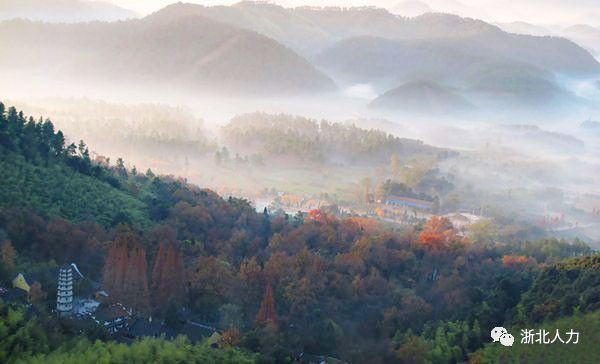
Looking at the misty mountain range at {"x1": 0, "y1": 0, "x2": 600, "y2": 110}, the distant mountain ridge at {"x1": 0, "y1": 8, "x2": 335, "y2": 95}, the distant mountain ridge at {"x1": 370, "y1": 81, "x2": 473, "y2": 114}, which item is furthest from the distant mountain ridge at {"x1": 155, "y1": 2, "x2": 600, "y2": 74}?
the distant mountain ridge at {"x1": 370, "y1": 81, "x2": 473, "y2": 114}

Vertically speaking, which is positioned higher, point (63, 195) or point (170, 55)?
point (170, 55)

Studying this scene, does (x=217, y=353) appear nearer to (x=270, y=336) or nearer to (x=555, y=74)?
(x=270, y=336)

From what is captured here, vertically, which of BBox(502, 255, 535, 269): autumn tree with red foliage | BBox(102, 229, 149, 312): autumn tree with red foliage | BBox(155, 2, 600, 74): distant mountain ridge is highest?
BBox(155, 2, 600, 74): distant mountain ridge

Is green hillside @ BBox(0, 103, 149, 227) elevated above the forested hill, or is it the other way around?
green hillside @ BBox(0, 103, 149, 227)

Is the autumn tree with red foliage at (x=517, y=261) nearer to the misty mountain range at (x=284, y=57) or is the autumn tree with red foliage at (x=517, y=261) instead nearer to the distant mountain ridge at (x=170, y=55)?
the misty mountain range at (x=284, y=57)

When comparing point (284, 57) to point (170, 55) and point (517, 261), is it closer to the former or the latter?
point (170, 55)

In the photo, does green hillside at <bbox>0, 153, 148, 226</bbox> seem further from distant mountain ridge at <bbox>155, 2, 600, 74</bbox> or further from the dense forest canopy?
distant mountain ridge at <bbox>155, 2, 600, 74</bbox>

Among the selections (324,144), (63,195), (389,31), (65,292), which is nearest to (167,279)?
(65,292)

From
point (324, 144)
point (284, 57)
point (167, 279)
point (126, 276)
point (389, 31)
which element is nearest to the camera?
point (126, 276)
